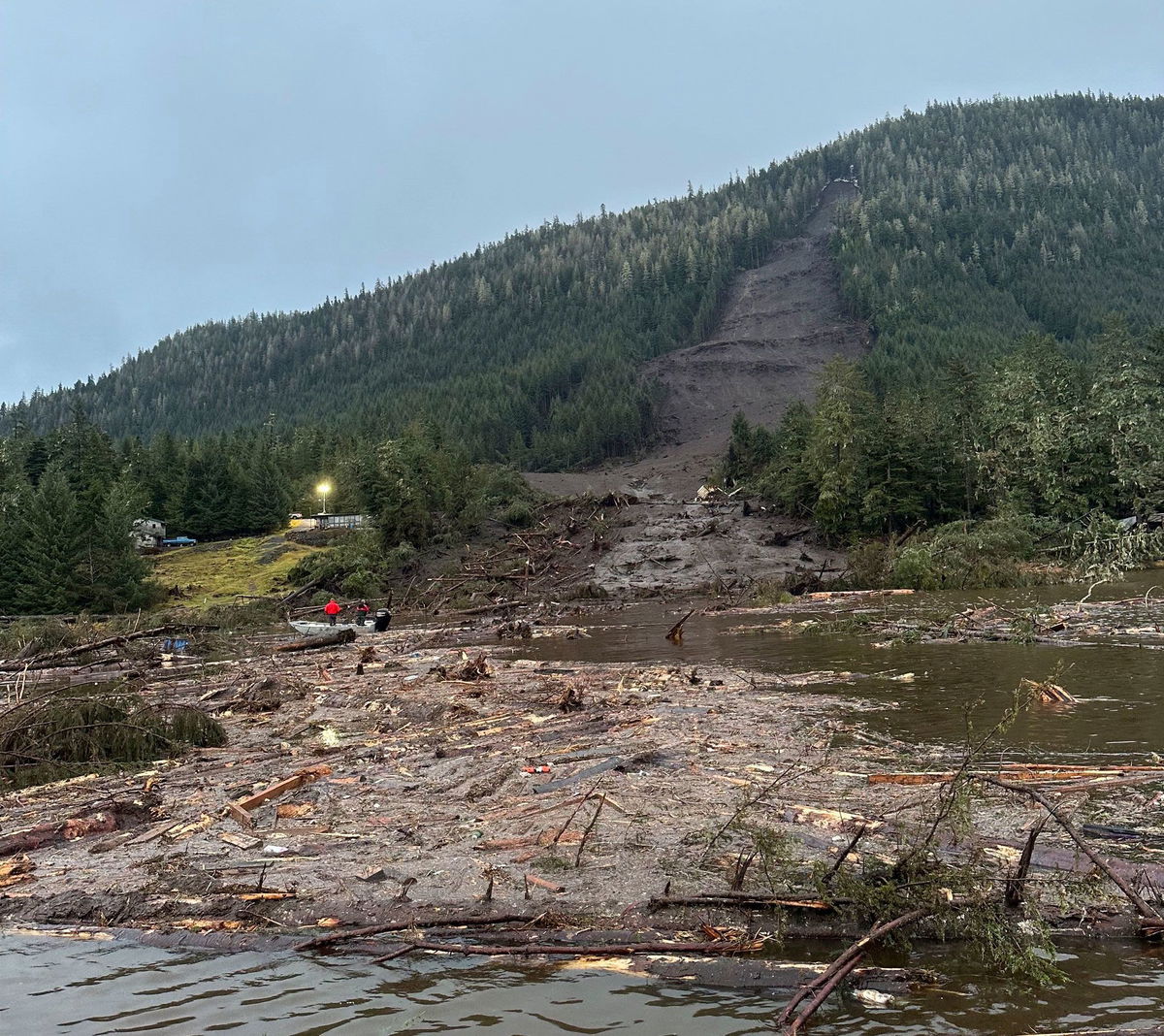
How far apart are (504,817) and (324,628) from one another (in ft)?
90.8

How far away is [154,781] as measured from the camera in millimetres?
11484

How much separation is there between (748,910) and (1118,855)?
317cm

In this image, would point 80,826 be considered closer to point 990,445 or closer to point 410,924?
point 410,924

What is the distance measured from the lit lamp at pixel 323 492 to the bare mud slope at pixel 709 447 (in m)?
25.7

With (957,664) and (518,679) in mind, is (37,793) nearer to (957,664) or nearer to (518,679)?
(518,679)

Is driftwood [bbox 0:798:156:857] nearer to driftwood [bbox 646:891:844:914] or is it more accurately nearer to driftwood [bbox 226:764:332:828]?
driftwood [bbox 226:764:332:828]

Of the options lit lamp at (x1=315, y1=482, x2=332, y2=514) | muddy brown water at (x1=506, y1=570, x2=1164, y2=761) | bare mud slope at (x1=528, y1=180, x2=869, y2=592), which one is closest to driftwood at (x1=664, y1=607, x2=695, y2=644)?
muddy brown water at (x1=506, y1=570, x2=1164, y2=761)

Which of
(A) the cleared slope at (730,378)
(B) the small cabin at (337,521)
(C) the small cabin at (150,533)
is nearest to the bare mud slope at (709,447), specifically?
(A) the cleared slope at (730,378)

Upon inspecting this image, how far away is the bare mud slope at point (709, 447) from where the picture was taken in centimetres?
5816

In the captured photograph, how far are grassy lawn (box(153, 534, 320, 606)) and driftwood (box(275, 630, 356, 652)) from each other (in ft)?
90.9

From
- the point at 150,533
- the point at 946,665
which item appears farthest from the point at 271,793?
the point at 150,533

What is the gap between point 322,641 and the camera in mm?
31812

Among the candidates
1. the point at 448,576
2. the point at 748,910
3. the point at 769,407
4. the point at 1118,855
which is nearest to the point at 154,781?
the point at 748,910

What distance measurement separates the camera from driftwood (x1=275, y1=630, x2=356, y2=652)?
30891 mm
